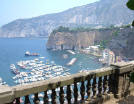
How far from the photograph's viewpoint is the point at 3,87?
3.03m

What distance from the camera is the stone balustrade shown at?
3227 mm

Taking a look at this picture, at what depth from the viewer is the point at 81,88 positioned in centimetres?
418

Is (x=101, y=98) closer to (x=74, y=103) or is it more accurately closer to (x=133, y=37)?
(x=74, y=103)

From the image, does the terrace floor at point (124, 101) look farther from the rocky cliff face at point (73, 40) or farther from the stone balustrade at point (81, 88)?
the rocky cliff face at point (73, 40)

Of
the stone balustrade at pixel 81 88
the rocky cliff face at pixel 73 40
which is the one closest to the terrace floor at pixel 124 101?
the stone balustrade at pixel 81 88

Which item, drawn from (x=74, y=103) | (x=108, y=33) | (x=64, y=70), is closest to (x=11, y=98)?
(x=74, y=103)

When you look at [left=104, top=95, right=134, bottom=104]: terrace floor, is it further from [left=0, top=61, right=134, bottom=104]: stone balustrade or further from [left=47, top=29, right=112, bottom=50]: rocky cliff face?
[left=47, top=29, right=112, bottom=50]: rocky cliff face

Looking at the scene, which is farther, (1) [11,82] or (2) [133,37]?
(2) [133,37]

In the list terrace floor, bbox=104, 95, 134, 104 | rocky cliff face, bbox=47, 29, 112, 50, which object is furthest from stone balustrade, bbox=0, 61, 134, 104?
rocky cliff face, bbox=47, 29, 112, 50

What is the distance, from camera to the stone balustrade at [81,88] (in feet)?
10.6

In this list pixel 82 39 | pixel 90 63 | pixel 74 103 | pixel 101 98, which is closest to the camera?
pixel 74 103

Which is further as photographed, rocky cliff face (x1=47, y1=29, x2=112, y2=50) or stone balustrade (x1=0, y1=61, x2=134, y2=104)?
rocky cliff face (x1=47, y1=29, x2=112, y2=50)

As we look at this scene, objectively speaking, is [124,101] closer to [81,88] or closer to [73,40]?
[81,88]

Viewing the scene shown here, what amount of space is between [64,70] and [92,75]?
2445 inches
